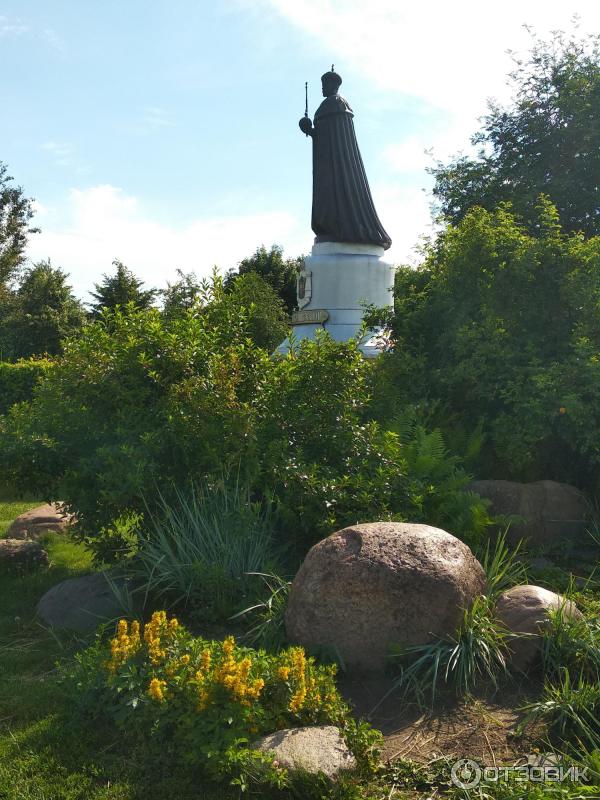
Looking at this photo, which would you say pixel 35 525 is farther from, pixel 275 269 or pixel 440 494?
pixel 275 269

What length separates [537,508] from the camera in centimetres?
733

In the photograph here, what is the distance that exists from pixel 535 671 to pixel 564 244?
5240mm

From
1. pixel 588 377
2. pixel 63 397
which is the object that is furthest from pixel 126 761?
pixel 588 377

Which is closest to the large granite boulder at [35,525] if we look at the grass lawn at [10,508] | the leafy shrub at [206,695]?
the grass lawn at [10,508]

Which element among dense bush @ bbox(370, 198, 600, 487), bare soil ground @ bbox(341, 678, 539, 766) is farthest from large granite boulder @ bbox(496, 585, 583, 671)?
dense bush @ bbox(370, 198, 600, 487)

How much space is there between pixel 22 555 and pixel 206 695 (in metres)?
4.20

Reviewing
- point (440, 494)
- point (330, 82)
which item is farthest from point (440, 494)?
point (330, 82)

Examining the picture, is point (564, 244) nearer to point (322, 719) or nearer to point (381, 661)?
point (381, 661)

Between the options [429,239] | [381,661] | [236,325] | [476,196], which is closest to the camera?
[381,661]

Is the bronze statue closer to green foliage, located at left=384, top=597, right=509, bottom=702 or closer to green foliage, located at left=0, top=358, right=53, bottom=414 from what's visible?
green foliage, located at left=0, top=358, right=53, bottom=414

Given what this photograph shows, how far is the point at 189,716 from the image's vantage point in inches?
139

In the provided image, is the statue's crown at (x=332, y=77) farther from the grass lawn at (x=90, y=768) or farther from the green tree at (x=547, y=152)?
the grass lawn at (x=90, y=768)

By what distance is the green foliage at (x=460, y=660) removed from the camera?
4.23 meters

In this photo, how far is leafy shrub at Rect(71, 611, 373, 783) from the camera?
3.42 metres
